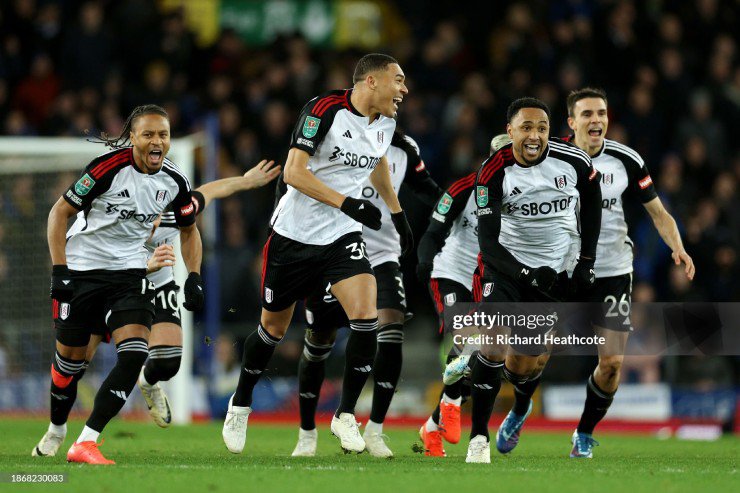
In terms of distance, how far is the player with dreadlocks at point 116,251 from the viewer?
8.02m

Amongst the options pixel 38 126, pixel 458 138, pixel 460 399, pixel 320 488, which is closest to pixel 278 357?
pixel 458 138

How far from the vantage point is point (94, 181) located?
8.08m

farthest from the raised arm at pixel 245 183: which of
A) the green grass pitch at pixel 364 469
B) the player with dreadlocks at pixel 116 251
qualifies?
the green grass pitch at pixel 364 469

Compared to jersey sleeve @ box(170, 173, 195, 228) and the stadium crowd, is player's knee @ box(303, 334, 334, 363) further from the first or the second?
the stadium crowd

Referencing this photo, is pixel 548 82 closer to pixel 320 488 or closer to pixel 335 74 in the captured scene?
pixel 335 74

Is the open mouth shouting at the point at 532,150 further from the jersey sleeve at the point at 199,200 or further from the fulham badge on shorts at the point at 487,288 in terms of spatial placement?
the jersey sleeve at the point at 199,200

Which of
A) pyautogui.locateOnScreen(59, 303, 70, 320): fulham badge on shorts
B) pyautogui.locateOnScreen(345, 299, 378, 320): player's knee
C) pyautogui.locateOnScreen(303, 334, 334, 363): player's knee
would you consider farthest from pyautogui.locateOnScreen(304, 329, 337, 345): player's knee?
pyautogui.locateOnScreen(59, 303, 70, 320): fulham badge on shorts

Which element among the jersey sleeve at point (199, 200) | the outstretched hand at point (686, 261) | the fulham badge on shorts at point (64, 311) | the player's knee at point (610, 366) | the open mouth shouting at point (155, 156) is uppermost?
the open mouth shouting at point (155, 156)

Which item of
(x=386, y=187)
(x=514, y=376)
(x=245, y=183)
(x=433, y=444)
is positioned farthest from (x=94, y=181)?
(x=514, y=376)

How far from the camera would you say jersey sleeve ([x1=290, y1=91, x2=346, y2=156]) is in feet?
27.0

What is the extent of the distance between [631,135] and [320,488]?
10858mm

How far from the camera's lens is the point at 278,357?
602 inches

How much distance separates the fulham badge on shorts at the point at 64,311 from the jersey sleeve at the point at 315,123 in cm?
177

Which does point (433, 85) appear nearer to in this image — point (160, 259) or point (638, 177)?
point (638, 177)
